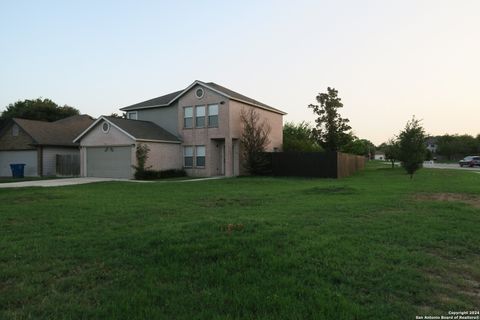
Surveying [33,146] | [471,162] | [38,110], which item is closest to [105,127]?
[33,146]

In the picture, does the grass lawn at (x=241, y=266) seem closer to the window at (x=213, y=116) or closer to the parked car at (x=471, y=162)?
the window at (x=213, y=116)

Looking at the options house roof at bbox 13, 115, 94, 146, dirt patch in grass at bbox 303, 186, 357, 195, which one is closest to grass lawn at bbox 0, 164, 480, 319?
dirt patch in grass at bbox 303, 186, 357, 195

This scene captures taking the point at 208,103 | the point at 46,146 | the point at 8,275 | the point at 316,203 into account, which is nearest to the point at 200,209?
the point at 316,203

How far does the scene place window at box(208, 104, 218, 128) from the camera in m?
26.2

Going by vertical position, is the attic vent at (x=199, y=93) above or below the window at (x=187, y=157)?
above

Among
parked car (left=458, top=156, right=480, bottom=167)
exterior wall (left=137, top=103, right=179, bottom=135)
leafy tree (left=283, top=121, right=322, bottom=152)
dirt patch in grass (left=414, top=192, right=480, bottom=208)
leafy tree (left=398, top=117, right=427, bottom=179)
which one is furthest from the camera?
parked car (left=458, top=156, right=480, bottom=167)

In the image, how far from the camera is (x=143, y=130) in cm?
2633

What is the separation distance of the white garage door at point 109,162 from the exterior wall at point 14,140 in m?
5.41

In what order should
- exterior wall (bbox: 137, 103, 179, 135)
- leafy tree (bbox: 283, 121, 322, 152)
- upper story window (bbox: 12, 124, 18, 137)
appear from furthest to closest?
1. leafy tree (bbox: 283, 121, 322, 152)
2. upper story window (bbox: 12, 124, 18, 137)
3. exterior wall (bbox: 137, 103, 179, 135)

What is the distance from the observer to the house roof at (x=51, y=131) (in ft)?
95.9

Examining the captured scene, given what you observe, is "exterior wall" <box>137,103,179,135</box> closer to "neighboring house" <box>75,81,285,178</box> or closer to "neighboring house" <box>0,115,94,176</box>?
"neighboring house" <box>75,81,285,178</box>

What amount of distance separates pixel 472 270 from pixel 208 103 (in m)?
Result: 22.7

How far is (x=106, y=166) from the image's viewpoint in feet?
86.2

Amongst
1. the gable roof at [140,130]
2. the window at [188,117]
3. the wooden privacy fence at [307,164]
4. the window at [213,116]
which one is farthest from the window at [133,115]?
the wooden privacy fence at [307,164]
